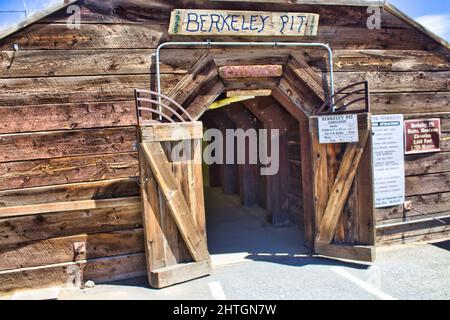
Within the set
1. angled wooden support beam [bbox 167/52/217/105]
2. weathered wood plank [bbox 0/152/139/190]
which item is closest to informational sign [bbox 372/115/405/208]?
angled wooden support beam [bbox 167/52/217/105]

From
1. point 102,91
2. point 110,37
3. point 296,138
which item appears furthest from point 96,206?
point 296,138

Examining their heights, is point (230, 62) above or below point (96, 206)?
above

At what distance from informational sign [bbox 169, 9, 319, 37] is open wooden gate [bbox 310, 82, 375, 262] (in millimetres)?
1202

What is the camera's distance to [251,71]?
18.6 ft

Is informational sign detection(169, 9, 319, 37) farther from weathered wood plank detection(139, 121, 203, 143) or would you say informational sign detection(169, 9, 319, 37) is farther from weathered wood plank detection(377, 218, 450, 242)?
weathered wood plank detection(377, 218, 450, 242)

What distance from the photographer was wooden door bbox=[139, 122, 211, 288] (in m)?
4.87

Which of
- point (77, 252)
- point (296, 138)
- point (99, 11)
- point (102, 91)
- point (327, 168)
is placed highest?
point (99, 11)

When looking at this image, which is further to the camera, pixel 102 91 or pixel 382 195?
pixel 382 195

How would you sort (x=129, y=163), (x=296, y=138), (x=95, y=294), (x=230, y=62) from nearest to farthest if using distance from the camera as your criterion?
(x=95, y=294)
(x=129, y=163)
(x=230, y=62)
(x=296, y=138)

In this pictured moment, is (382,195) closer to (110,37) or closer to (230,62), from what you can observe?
(230,62)

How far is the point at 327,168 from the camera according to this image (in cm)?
578

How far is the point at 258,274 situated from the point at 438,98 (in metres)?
4.48

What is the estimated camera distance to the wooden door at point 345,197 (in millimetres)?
5449

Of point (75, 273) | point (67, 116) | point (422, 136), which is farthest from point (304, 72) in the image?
point (75, 273)
